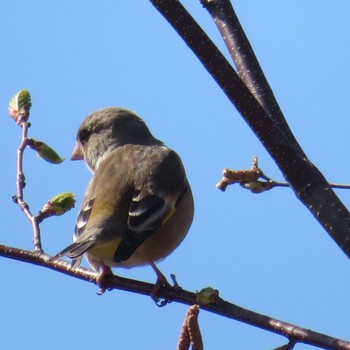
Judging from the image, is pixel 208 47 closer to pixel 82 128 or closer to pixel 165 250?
pixel 165 250

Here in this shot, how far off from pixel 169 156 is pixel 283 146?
3248 millimetres

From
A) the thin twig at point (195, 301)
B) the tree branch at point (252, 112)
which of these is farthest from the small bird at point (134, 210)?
the tree branch at point (252, 112)

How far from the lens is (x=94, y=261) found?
4789mm

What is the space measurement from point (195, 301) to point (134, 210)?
6.01ft

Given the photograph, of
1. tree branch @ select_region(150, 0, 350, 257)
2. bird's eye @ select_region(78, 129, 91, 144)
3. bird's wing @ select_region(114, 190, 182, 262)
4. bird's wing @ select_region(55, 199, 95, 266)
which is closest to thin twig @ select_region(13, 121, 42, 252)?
bird's wing @ select_region(55, 199, 95, 266)

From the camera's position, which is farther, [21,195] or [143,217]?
[143,217]

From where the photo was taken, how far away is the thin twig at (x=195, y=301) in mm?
2344

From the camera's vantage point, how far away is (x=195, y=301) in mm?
2914

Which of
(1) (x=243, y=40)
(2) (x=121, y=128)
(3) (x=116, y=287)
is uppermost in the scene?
(2) (x=121, y=128)

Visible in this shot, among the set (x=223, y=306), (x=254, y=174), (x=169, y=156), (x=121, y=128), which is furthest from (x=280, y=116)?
(x=121, y=128)

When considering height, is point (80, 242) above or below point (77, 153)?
below

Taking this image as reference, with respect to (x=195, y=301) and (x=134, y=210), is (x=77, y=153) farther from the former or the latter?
(x=195, y=301)

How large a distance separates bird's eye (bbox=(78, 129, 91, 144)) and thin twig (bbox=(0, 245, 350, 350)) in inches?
127

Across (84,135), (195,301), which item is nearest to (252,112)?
(195,301)
